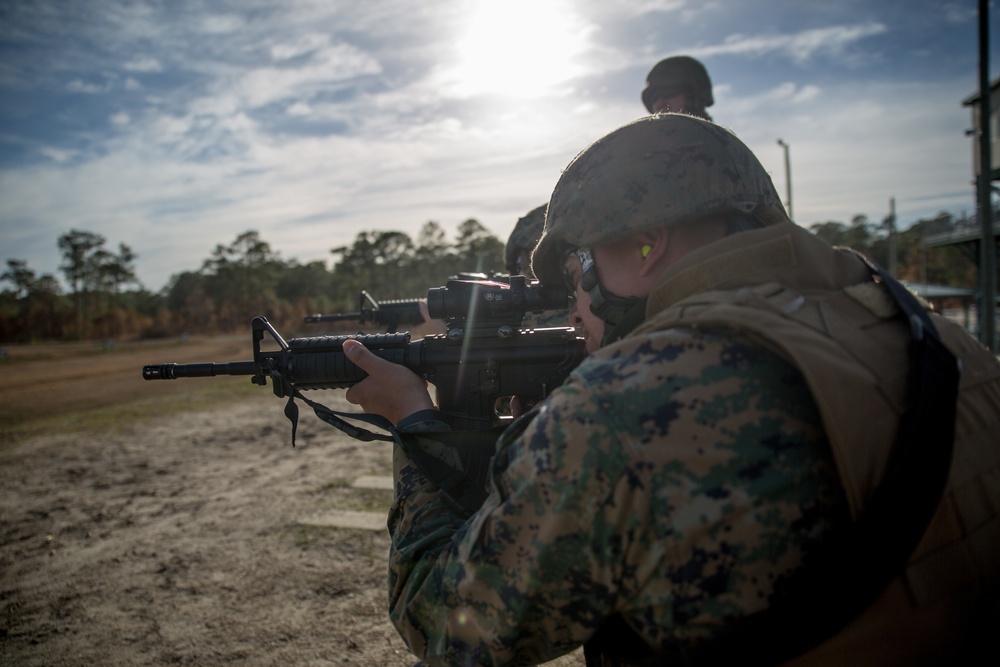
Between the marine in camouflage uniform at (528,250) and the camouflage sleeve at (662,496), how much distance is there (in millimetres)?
3362

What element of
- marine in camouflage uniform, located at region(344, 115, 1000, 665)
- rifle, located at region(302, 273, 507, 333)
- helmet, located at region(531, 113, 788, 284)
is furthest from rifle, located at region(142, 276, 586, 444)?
rifle, located at region(302, 273, 507, 333)

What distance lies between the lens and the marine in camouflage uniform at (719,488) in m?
1.25

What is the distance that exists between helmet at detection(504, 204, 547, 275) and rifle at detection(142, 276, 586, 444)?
169 centimetres

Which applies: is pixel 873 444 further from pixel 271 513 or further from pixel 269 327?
pixel 271 513

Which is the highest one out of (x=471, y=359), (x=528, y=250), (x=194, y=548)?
(x=528, y=250)

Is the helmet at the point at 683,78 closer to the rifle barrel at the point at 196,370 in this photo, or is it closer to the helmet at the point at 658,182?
the helmet at the point at 658,182

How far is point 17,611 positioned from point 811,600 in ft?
17.3

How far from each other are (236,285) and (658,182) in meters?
67.6

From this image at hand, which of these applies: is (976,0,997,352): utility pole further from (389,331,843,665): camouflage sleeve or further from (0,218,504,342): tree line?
(0,218,504,342): tree line

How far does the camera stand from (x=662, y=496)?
126 centimetres

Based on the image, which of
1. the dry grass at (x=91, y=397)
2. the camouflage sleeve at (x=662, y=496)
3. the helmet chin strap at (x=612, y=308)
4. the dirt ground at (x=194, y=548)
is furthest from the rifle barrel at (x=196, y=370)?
the dry grass at (x=91, y=397)

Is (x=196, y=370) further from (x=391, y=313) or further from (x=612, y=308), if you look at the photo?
(x=391, y=313)

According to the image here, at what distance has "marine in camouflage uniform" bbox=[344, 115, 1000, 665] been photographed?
1.25m

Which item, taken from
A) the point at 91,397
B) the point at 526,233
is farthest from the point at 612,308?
the point at 91,397
